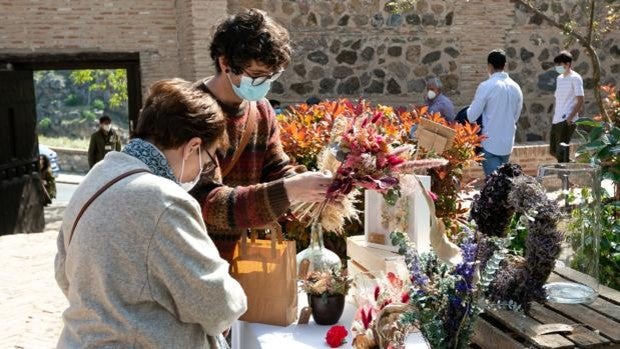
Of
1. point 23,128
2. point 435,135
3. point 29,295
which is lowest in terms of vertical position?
point 29,295

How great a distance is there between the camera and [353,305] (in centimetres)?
298

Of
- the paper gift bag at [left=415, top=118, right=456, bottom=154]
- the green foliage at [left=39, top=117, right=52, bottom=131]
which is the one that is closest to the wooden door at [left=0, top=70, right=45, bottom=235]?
the paper gift bag at [left=415, top=118, right=456, bottom=154]

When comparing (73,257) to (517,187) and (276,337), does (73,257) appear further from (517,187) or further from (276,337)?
(517,187)

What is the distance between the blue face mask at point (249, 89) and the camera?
113 inches

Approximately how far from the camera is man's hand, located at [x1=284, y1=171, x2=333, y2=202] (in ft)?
8.61

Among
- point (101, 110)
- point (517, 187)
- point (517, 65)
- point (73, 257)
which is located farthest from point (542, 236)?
point (101, 110)

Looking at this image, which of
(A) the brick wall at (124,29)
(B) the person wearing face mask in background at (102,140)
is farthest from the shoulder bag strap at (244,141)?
(B) the person wearing face mask in background at (102,140)

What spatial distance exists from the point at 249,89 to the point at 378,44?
9.97 meters

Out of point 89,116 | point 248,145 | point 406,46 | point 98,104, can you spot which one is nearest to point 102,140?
point 406,46

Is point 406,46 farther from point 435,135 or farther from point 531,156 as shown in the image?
point 435,135

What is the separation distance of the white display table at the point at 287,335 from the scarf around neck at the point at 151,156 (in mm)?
852

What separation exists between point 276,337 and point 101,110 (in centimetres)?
3453

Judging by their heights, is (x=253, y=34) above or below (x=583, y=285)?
above

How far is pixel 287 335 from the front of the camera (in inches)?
108
